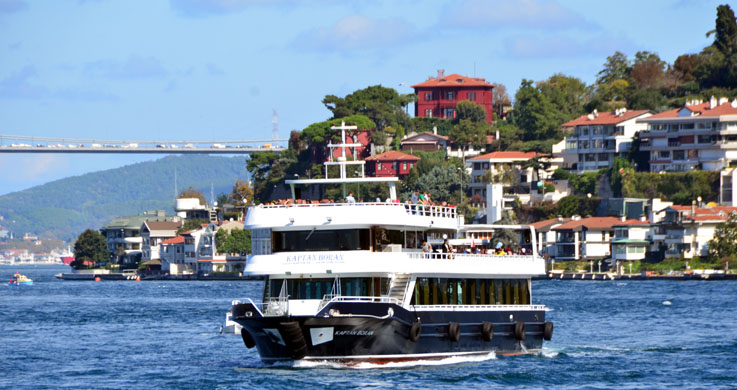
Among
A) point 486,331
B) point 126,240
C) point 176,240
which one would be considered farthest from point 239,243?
point 486,331

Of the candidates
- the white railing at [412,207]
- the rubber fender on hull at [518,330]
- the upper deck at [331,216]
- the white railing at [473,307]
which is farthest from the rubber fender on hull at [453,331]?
the rubber fender on hull at [518,330]

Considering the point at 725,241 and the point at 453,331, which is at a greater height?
the point at 725,241

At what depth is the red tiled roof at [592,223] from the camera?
131500mm

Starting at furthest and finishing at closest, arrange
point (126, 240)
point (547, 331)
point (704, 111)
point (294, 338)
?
point (126, 240), point (704, 111), point (547, 331), point (294, 338)

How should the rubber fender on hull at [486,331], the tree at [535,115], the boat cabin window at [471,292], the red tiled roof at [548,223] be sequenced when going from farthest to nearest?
1. the tree at [535,115]
2. the red tiled roof at [548,223]
3. the rubber fender on hull at [486,331]
4. the boat cabin window at [471,292]

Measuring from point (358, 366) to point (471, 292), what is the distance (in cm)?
540

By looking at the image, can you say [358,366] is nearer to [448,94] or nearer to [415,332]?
[415,332]

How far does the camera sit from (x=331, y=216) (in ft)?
121

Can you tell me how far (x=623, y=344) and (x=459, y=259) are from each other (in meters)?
11.9

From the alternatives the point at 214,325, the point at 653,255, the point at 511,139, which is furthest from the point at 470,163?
the point at 214,325

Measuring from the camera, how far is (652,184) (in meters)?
138

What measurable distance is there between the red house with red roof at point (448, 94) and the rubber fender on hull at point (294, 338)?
5889 inches

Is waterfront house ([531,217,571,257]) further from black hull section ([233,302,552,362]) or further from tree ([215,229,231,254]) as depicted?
black hull section ([233,302,552,362])

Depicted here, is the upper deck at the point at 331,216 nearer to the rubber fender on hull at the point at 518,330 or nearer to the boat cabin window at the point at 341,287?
the boat cabin window at the point at 341,287
